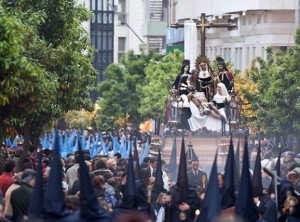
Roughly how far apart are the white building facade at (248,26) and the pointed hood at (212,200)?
54530 millimetres

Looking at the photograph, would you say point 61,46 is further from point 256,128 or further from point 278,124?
point 256,128

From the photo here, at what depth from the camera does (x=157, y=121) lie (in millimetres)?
77625

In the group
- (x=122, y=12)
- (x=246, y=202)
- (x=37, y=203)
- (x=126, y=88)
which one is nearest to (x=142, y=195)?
(x=246, y=202)

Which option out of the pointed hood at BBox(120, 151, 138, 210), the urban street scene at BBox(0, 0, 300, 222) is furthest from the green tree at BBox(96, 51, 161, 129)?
the pointed hood at BBox(120, 151, 138, 210)

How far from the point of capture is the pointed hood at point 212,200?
1652 centimetres

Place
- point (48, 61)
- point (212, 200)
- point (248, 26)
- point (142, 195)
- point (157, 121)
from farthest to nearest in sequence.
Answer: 1. point (248, 26)
2. point (157, 121)
3. point (48, 61)
4. point (142, 195)
5. point (212, 200)

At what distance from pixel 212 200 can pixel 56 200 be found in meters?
2.05

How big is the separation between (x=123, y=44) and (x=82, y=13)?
10184 cm

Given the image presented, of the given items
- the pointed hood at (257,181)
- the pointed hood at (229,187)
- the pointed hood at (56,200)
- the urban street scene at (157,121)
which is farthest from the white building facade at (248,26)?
the pointed hood at (56,200)

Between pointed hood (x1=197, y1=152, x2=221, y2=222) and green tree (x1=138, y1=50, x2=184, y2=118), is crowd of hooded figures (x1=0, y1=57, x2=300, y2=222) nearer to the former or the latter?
pointed hood (x1=197, y1=152, x2=221, y2=222)

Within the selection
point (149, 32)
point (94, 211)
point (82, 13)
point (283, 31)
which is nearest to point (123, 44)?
point (149, 32)

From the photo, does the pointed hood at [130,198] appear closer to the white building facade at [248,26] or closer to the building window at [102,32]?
the white building facade at [248,26]

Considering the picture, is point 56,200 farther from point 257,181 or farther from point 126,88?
point 126,88

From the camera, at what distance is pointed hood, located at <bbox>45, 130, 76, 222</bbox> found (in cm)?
1510
